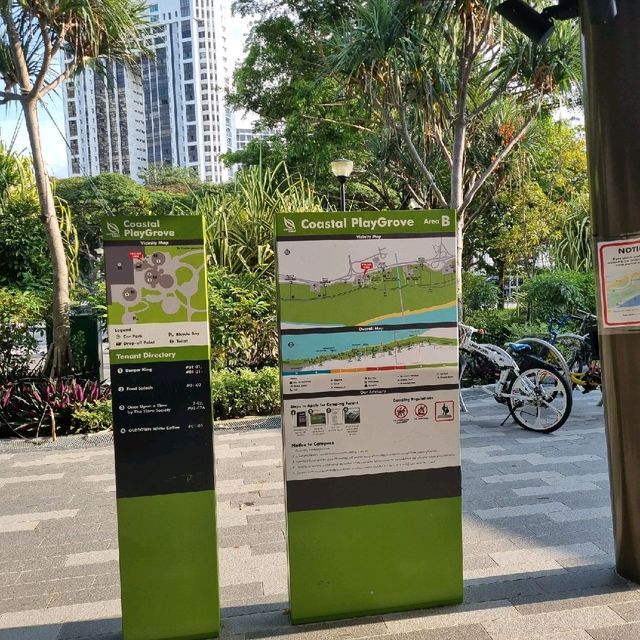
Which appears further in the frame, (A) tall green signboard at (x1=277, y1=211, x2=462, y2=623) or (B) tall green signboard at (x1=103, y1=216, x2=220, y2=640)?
(A) tall green signboard at (x1=277, y1=211, x2=462, y2=623)

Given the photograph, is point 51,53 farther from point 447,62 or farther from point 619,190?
point 619,190

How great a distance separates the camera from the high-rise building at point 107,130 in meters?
14.5

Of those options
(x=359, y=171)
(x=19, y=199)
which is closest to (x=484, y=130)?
(x=359, y=171)

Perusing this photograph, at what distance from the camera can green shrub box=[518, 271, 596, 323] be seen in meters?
11.5

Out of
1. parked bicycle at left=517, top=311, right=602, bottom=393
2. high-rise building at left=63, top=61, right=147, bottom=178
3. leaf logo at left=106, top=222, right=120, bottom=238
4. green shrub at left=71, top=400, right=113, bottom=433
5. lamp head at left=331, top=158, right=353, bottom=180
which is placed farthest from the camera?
high-rise building at left=63, top=61, right=147, bottom=178

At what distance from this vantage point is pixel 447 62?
9.68m

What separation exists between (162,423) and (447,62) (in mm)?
8500

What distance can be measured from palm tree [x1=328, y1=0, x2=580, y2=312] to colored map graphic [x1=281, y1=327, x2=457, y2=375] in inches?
247

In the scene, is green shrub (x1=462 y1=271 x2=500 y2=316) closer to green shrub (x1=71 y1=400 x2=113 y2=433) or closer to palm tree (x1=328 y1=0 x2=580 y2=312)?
palm tree (x1=328 y1=0 x2=580 y2=312)

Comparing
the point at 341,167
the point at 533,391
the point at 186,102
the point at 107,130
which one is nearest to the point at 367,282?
the point at 533,391

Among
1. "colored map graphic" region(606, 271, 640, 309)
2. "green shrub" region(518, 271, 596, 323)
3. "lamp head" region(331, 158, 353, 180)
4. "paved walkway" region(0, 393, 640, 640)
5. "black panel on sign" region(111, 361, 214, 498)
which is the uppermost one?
"lamp head" region(331, 158, 353, 180)

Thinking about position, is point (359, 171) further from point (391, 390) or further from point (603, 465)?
point (391, 390)

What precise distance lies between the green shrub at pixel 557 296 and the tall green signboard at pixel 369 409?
9.31 m

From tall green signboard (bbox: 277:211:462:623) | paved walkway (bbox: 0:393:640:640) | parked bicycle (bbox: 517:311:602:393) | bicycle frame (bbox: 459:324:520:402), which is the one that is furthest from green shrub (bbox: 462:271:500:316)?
tall green signboard (bbox: 277:211:462:623)
